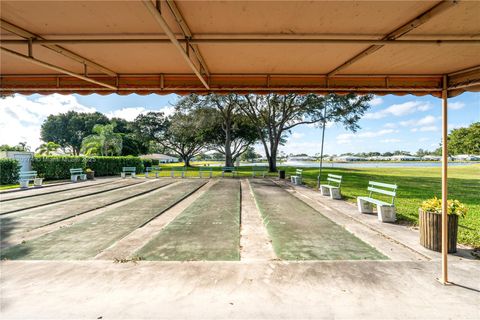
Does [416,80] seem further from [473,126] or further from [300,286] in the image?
[473,126]

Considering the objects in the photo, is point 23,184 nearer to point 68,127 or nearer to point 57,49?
point 57,49

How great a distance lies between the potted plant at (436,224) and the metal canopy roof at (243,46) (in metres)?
2.42

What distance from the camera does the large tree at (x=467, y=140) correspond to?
178 feet

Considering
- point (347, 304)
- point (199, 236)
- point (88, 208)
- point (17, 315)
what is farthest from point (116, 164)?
point (347, 304)

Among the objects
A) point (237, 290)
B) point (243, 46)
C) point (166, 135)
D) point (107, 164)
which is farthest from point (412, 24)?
point (166, 135)

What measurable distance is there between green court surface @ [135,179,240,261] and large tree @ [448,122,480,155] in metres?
73.1

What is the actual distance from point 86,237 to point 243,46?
5.74m

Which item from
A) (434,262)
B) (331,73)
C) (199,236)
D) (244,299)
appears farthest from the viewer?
(199,236)

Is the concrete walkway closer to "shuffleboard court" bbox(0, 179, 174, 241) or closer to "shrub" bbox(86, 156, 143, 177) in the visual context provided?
"shuffleboard court" bbox(0, 179, 174, 241)

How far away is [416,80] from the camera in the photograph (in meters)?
4.70

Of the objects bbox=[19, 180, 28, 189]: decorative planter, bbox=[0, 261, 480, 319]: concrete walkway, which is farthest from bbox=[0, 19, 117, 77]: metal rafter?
bbox=[19, 180, 28, 189]: decorative planter

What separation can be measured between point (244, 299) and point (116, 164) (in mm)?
26653

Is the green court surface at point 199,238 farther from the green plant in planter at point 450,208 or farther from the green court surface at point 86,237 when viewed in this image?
the green plant in planter at point 450,208

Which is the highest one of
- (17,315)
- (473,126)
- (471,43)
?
(473,126)
